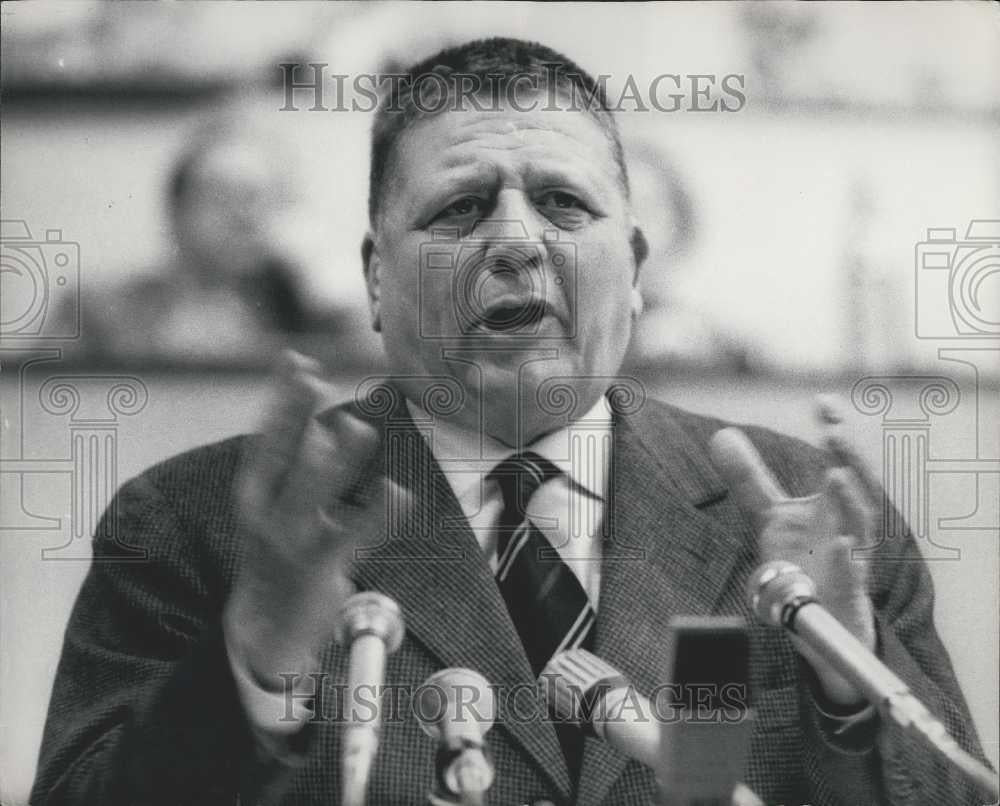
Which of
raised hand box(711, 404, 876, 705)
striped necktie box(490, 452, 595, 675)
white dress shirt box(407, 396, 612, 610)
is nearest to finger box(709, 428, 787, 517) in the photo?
raised hand box(711, 404, 876, 705)

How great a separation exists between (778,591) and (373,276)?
122 cm

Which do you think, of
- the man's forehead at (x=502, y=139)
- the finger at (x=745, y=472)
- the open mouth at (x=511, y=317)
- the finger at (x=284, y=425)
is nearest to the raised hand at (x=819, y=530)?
the finger at (x=745, y=472)

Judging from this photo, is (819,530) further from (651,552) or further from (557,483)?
(557,483)

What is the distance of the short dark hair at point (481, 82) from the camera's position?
3.31 m

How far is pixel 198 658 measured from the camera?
9.58 feet

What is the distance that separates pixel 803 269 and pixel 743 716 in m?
1.42

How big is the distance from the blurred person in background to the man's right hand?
0.37 metres

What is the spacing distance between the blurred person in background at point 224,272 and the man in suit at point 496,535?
0.53 ft

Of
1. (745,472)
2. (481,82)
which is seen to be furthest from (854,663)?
(481,82)

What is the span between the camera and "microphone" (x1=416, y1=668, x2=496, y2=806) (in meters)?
2.42

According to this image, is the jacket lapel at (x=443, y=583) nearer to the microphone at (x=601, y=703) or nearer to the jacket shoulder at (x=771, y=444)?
the microphone at (x=601, y=703)

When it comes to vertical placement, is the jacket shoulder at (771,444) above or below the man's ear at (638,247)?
below

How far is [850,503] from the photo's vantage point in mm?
3254

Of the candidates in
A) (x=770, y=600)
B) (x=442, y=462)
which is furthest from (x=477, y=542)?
(x=770, y=600)
